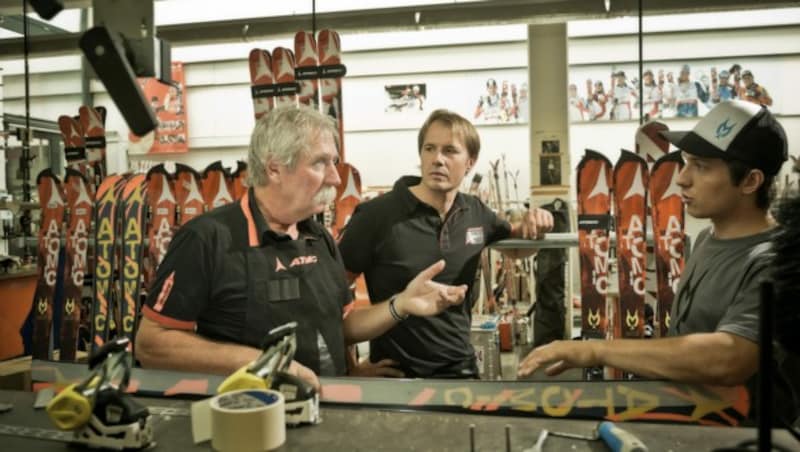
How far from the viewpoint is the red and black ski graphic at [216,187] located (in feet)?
10.5

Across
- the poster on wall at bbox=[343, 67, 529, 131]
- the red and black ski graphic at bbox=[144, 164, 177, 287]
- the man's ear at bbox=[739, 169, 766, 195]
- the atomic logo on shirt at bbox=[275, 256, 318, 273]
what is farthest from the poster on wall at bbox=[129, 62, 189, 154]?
the man's ear at bbox=[739, 169, 766, 195]

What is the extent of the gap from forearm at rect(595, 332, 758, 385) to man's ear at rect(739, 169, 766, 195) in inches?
19.7

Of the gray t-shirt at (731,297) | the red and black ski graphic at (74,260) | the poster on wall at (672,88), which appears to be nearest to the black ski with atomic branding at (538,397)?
the gray t-shirt at (731,297)

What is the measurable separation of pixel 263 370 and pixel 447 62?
7813 mm

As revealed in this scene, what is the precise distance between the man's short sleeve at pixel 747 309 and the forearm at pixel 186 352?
4.02 feet

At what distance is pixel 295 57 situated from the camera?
3137 millimetres

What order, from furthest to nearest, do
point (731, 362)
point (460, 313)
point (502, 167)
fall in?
point (502, 167) < point (460, 313) < point (731, 362)

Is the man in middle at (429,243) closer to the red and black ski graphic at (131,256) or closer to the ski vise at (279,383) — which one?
the ski vise at (279,383)

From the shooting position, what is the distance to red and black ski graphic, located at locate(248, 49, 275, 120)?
3191mm

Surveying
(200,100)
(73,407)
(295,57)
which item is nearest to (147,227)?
(295,57)

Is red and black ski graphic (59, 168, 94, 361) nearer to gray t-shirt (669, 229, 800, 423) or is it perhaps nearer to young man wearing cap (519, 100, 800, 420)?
young man wearing cap (519, 100, 800, 420)

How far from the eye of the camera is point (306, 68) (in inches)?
124

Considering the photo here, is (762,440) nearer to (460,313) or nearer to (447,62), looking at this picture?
(460,313)

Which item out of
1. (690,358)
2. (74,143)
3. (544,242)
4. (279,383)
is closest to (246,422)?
(279,383)
